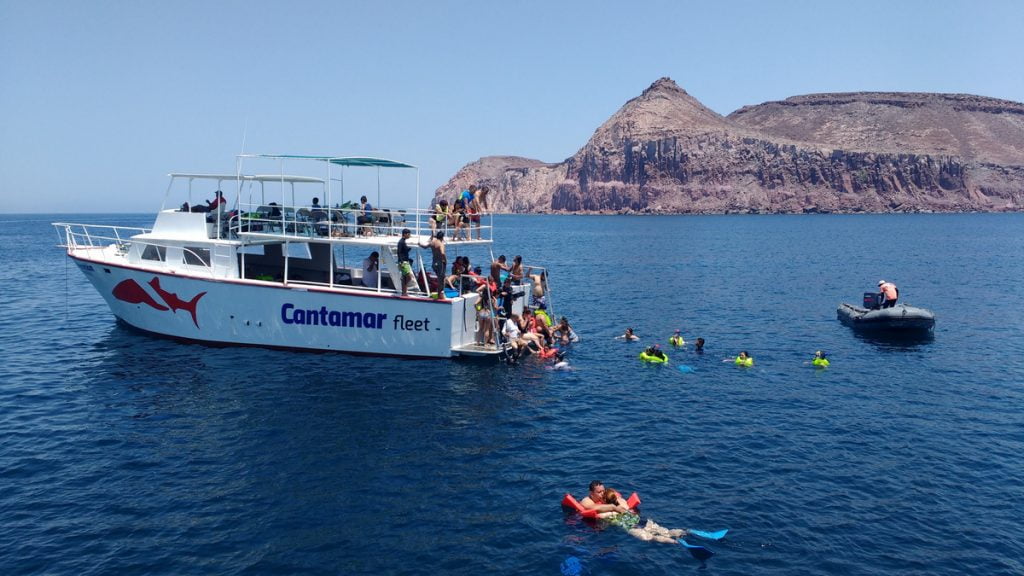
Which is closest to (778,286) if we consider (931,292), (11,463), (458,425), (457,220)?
(931,292)

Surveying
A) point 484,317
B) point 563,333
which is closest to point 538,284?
point 563,333

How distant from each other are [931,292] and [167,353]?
4808cm

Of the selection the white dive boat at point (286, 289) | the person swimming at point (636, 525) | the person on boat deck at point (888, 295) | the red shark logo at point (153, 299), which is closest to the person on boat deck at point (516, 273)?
the white dive boat at point (286, 289)

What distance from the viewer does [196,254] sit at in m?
26.0

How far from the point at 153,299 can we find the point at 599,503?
20.4 metres

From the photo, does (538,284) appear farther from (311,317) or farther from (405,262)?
(311,317)

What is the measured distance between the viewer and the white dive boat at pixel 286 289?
2470 centimetres

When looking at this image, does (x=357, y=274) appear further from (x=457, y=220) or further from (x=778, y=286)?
(x=778, y=286)

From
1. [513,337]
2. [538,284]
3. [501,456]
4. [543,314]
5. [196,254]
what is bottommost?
[501,456]

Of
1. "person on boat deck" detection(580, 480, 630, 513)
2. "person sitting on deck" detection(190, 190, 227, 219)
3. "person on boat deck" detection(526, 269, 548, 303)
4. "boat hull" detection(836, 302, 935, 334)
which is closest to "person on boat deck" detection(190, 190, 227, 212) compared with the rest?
"person sitting on deck" detection(190, 190, 227, 219)

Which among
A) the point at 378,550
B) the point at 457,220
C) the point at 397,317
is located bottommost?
the point at 378,550

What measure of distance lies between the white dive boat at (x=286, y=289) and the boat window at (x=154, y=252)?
0.13ft

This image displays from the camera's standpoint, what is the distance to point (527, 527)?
13.8 metres

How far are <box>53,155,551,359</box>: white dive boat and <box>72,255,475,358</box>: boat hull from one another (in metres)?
0.04
